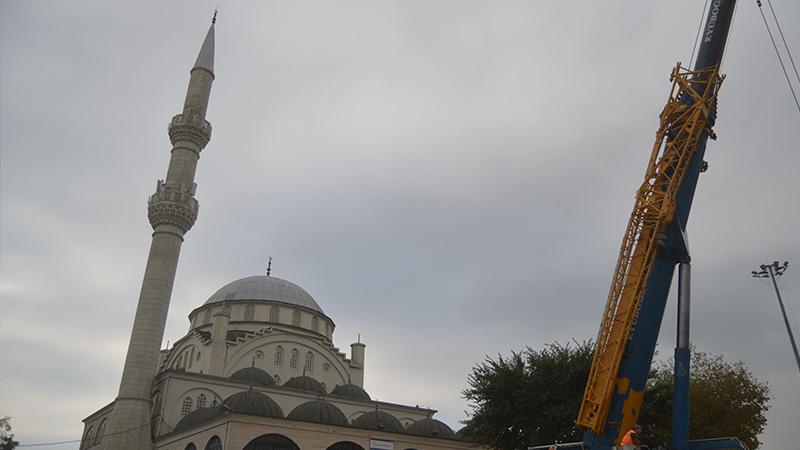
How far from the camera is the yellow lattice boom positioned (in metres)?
12.1

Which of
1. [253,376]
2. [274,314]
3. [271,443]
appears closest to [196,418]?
[271,443]

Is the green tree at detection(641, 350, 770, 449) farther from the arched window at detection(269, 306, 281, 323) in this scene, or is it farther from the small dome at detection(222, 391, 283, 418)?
the arched window at detection(269, 306, 281, 323)

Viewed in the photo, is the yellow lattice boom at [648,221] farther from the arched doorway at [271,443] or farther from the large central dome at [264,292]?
the large central dome at [264,292]

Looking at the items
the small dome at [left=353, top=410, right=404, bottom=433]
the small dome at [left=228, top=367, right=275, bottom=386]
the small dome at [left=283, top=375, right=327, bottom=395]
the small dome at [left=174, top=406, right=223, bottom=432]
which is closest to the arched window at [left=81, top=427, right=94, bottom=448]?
the small dome at [left=228, top=367, right=275, bottom=386]

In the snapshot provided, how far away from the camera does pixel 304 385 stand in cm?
3509

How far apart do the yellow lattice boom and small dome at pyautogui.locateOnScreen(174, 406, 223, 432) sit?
18942mm

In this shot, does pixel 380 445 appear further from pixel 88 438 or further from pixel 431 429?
pixel 88 438

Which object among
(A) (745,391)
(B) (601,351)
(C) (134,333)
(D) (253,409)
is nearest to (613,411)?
(B) (601,351)

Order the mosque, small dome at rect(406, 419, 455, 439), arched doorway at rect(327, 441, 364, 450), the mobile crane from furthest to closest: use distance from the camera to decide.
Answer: small dome at rect(406, 419, 455, 439), arched doorway at rect(327, 441, 364, 450), the mosque, the mobile crane

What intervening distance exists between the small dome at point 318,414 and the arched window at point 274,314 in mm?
10929

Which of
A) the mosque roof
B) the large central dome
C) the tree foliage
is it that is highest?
the mosque roof

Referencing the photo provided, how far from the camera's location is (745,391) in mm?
24109

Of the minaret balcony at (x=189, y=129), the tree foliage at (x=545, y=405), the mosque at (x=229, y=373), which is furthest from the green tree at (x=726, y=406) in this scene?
the minaret balcony at (x=189, y=129)

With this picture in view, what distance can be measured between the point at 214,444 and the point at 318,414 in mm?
4651
